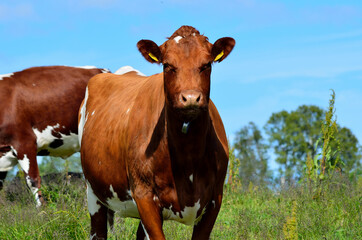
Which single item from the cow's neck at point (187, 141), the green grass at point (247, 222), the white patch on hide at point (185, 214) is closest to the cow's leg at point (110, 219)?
the green grass at point (247, 222)

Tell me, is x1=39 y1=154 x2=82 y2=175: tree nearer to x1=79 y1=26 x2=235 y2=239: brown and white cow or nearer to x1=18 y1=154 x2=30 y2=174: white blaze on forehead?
x1=18 y1=154 x2=30 y2=174: white blaze on forehead

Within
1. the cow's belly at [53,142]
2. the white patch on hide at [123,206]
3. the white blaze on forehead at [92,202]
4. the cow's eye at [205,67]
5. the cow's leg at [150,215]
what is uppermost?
the cow's belly at [53,142]

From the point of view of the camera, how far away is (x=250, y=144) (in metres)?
65.4

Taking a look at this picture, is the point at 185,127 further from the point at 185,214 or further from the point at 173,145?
the point at 185,214

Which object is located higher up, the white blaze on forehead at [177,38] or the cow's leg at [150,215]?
the white blaze on forehead at [177,38]

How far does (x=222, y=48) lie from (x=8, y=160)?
341 inches

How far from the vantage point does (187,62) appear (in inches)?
164

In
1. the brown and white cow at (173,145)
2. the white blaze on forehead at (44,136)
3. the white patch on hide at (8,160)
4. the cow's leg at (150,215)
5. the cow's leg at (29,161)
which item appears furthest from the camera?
the white blaze on forehead at (44,136)

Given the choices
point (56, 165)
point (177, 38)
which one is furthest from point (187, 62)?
point (56, 165)

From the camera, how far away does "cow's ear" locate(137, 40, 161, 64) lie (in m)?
4.47

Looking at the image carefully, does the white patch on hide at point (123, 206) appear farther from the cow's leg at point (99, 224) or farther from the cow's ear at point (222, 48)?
the cow's ear at point (222, 48)

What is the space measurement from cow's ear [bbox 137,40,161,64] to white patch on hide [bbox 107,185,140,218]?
153 centimetres

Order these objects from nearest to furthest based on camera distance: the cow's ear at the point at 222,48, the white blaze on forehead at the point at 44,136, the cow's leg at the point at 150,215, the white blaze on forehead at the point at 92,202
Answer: the cow's ear at the point at 222,48
the cow's leg at the point at 150,215
the white blaze on forehead at the point at 92,202
the white blaze on forehead at the point at 44,136

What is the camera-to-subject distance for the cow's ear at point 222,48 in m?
4.45
